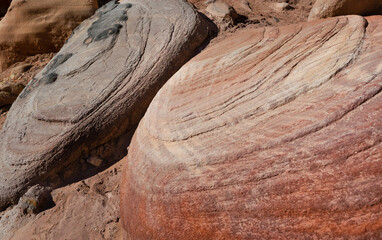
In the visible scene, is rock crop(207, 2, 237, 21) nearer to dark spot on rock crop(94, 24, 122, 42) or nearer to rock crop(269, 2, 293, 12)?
rock crop(269, 2, 293, 12)

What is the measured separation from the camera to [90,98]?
2.99 m

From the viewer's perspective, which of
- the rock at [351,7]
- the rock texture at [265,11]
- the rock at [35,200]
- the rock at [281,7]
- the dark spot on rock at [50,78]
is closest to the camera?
the rock at [35,200]

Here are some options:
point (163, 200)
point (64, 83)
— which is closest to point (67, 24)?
point (64, 83)

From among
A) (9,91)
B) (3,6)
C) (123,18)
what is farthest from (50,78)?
(3,6)

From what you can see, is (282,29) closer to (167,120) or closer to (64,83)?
(167,120)

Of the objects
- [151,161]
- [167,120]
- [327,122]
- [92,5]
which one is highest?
[92,5]

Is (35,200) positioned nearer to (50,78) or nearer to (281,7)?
(50,78)

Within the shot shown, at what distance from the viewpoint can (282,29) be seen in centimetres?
246

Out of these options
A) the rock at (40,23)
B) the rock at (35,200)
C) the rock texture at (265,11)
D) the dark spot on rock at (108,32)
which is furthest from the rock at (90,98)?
the rock at (40,23)

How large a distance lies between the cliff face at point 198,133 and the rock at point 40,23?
0.99 meters

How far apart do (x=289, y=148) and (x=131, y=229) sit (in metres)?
1.20

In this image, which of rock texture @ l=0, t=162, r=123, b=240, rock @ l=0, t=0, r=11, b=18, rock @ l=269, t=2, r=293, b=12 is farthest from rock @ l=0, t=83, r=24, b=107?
rock @ l=269, t=2, r=293, b=12

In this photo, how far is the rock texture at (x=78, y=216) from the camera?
7.77ft

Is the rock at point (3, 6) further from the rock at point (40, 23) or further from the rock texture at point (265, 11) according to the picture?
the rock texture at point (265, 11)
